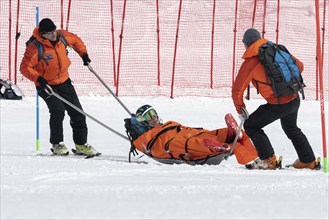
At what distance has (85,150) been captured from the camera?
30.3ft

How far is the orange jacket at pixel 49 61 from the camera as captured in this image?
8.69 m

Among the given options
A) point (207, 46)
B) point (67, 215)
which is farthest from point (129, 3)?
point (67, 215)

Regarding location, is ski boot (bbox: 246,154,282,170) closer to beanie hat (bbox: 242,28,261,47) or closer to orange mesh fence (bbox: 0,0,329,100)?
beanie hat (bbox: 242,28,261,47)

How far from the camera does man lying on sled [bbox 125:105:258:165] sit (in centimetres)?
770

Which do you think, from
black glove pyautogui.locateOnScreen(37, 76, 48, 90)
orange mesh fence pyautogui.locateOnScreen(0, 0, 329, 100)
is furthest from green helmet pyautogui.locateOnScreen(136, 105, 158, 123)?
orange mesh fence pyautogui.locateOnScreen(0, 0, 329, 100)

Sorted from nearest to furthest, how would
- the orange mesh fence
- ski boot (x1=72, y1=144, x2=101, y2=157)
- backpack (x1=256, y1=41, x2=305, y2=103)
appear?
1. backpack (x1=256, y1=41, x2=305, y2=103)
2. ski boot (x1=72, y1=144, x2=101, y2=157)
3. the orange mesh fence

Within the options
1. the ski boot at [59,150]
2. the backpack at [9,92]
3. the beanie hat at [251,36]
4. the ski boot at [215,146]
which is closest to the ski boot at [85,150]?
the ski boot at [59,150]

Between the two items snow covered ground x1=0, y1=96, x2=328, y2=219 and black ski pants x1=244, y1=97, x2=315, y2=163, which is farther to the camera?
black ski pants x1=244, y1=97, x2=315, y2=163

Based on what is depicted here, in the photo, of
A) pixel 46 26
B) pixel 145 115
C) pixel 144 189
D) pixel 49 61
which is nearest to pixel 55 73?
pixel 49 61

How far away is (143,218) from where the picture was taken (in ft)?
14.9

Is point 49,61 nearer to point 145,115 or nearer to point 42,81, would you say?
point 42,81

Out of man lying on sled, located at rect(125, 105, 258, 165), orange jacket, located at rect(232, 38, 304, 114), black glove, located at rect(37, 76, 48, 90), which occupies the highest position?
orange jacket, located at rect(232, 38, 304, 114)

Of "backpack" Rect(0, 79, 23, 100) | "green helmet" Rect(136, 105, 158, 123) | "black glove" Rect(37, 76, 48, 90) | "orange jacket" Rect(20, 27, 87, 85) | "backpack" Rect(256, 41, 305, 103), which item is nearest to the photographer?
"backpack" Rect(256, 41, 305, 103)

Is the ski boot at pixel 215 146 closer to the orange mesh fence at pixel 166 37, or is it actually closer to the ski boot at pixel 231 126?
the ski boot at pixel 231 126
